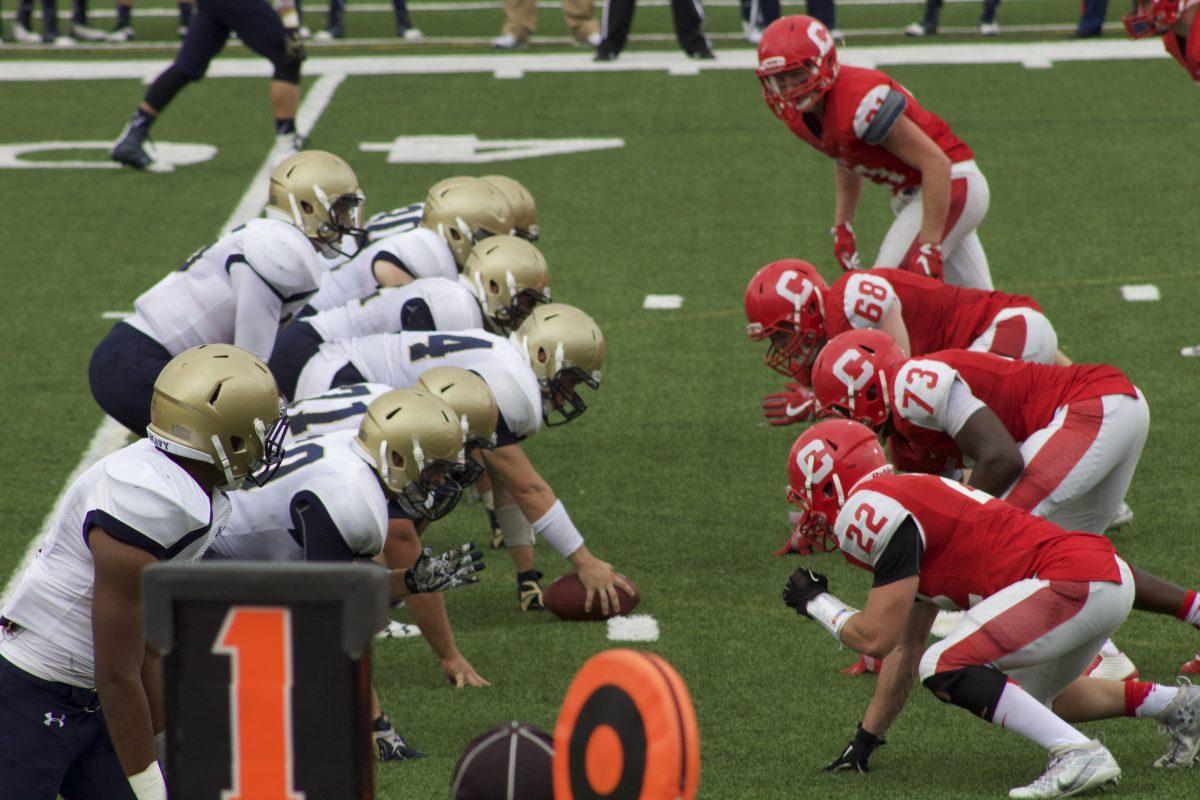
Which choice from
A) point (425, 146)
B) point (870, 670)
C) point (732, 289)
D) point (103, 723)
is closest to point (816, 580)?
point (870, 670)

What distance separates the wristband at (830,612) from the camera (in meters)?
4.08

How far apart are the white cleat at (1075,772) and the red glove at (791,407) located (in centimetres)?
202

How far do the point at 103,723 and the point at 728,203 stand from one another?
285 inches

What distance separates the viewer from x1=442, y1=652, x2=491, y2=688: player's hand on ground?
188 inches

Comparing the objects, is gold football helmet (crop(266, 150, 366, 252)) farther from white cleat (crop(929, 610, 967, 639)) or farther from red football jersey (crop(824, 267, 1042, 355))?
white cleat (crop(929, 610, 967, 639))

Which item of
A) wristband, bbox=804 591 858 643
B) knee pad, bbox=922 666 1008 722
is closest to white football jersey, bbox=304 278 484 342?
wristband, bbox=804 591 858 643

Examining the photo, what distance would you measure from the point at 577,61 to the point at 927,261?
7.97m

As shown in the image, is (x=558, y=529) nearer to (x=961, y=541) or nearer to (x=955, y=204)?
(x=961, y=541)

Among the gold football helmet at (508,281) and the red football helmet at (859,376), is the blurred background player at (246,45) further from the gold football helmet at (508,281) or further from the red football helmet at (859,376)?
the red football helmet at (859,376)

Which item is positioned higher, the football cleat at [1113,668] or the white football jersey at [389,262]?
the white football jersey at [389,262]

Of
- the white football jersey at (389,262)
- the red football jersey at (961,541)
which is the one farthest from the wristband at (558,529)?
the red football jersey at (961,541)

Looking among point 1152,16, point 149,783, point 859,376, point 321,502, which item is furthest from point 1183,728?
point 1152,16

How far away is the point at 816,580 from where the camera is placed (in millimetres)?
4203

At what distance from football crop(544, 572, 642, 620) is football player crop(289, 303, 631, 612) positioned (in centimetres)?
3
